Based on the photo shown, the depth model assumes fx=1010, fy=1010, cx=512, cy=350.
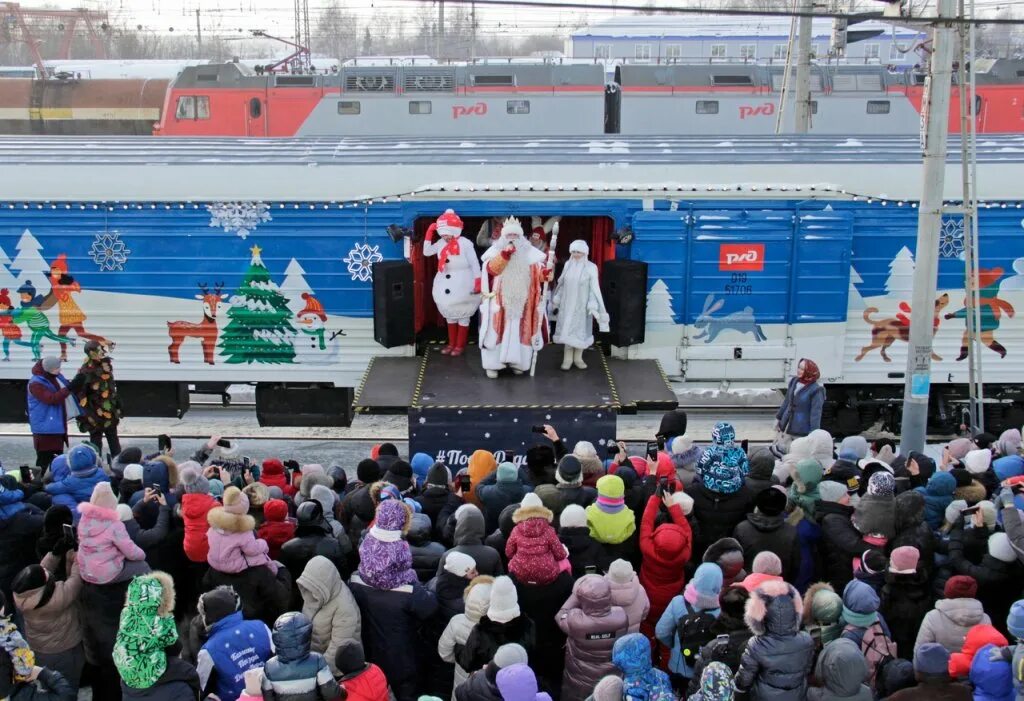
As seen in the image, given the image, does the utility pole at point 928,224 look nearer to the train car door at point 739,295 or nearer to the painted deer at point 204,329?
the train car door at point 739,295

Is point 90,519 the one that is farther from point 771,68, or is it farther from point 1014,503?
point 771,68

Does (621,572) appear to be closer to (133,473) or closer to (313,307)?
(133,473)

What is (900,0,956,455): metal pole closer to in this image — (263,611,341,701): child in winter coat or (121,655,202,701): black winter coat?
(263,611,341,701): child in winter coat

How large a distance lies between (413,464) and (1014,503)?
153 inches

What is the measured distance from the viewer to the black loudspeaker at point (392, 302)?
32.6ft

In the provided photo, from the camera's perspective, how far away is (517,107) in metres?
24.0

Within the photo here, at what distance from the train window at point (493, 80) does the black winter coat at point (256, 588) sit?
20214 millimetres

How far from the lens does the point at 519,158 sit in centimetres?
1048

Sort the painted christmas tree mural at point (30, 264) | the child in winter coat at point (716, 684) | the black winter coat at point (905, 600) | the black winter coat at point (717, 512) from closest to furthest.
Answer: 1. the child in winter coat at point (716, 684)
2. the black winter coat at point (905, 600)
3. the black winter coat at point (717, 512)
4. the painted christmas tree mural at point (30, 264)

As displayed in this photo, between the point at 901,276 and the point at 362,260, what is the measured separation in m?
5.49

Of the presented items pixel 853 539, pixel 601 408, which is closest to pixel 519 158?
pixel 601 408

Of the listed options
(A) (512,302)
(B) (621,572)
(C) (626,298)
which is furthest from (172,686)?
(C) (626,298)

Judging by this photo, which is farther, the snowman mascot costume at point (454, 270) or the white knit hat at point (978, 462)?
the snowman mascot costume at point (454, 270)

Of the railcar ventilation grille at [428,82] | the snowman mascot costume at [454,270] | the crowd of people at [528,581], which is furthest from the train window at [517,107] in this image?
the crowd of people at [528,581]
